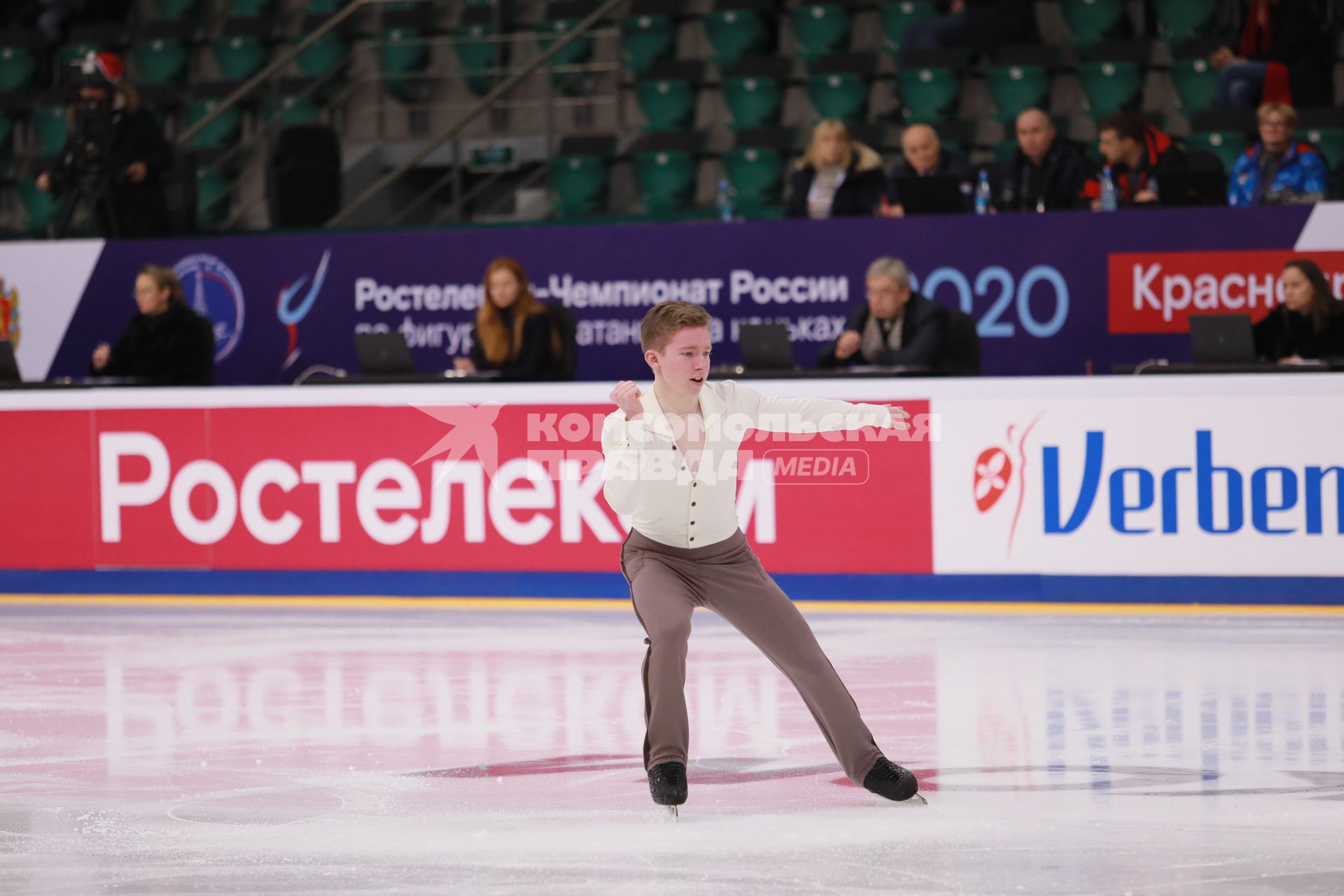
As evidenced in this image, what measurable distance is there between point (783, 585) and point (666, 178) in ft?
17.6

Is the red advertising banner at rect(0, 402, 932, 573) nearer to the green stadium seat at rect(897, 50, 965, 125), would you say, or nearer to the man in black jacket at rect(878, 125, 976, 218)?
the man in black jacket at rect(878, 125, 976, 218)

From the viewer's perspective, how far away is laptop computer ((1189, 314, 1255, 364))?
966 centimetres

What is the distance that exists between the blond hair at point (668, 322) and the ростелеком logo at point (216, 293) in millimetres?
8654

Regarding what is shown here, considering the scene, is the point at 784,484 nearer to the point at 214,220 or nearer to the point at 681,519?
the point at 681,519

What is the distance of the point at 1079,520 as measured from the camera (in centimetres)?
911

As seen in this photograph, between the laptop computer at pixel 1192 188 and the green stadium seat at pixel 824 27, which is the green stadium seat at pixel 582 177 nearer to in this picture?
the green stadium seat at pixel 824 27

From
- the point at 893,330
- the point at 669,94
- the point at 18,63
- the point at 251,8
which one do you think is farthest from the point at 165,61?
the point at 893,330

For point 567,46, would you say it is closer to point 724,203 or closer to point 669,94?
point 669,94

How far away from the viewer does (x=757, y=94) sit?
14.5 m

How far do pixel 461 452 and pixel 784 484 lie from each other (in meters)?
1.75

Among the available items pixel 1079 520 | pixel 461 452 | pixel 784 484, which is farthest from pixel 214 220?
pixel 1079 520

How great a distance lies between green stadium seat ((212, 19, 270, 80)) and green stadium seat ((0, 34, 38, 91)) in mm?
1693


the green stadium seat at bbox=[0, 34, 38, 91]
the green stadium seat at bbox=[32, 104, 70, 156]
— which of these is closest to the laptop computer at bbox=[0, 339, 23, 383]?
the green stadium seat at bbox=[32, 104, 70, 156]

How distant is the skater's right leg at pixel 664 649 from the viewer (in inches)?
198
